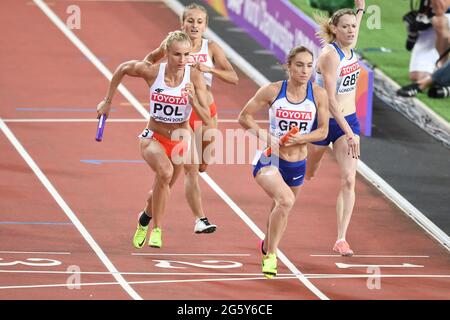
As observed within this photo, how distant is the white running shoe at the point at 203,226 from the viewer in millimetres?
17453

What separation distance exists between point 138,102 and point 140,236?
6321mm

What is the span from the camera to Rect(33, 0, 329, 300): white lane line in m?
16.6

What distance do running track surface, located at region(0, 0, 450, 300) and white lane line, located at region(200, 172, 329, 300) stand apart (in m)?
0.05

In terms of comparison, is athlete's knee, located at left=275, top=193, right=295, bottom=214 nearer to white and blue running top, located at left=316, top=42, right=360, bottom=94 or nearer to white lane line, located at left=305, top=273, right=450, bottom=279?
white lane line, located at left=305, top=273, right=450, bottom=279

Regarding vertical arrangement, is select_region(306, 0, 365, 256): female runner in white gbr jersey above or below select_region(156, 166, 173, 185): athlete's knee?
above

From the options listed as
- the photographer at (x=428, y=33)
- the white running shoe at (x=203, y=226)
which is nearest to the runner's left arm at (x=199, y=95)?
the white running shoe at (x=203, y=226)

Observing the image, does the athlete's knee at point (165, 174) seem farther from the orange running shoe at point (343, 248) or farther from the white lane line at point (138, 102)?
the orange running shoe at point (343, 248)

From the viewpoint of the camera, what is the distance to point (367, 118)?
22297 millimetres

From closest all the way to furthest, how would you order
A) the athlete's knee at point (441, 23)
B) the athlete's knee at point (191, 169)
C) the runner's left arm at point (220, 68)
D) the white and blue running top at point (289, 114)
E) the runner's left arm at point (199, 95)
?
the white and blue running top at point (289, 114), the runner's left arm at point (199, 95), the runner's left arm at point (220, 68), the athlete's knee at point (191, 169), the athlete's knee at point (441, 23)

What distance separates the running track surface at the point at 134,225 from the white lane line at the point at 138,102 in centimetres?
7

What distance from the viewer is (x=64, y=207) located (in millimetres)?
18672

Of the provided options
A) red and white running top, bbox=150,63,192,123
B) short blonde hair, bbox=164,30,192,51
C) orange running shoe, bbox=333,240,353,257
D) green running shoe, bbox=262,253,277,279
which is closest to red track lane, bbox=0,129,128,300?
green running shoe, bbox=262,253,277,279

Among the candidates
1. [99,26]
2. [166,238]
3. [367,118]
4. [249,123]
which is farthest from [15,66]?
[249,123]

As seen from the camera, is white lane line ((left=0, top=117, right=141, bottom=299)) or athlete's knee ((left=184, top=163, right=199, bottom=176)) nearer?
white lane line ((left=0, top=117, right=141, bottom=299))
